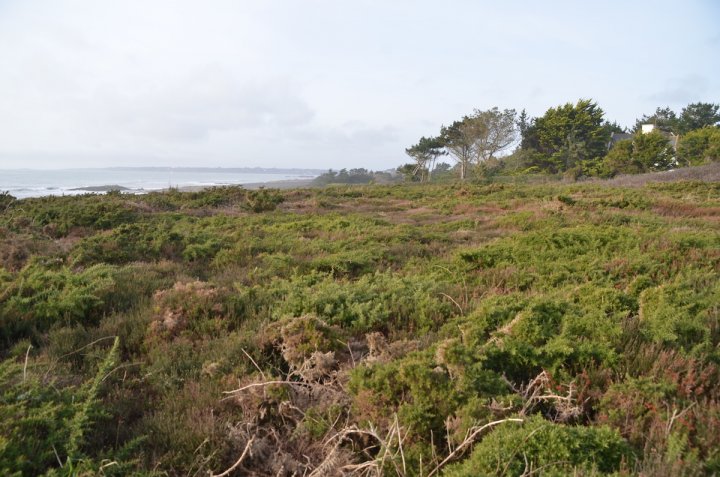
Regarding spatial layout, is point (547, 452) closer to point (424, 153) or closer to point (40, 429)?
point (40, 429)

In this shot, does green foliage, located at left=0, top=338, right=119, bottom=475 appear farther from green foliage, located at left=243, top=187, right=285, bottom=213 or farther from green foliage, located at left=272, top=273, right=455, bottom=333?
green foliage, located at left=243, top=187, right=285, bottom=213

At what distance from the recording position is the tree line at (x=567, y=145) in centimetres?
4322

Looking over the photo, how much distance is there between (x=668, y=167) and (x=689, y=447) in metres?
53.1

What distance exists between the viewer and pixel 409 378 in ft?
10.0

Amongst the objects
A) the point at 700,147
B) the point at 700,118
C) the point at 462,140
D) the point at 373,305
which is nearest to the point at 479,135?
the point at 462,140

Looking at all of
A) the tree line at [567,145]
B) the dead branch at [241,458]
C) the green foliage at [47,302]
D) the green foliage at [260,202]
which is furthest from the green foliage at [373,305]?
the tree line at [567,145]

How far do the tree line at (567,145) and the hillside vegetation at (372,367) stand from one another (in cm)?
Result: 3695

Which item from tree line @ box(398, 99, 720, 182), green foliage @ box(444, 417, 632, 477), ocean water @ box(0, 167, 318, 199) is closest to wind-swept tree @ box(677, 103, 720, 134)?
tree line @ box(398, 99, 720, 182)

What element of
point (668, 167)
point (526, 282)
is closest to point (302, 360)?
point (526, 282)

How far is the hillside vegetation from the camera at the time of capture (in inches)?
100.0

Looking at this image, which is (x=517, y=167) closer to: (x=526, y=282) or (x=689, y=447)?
(x=526, y=282)

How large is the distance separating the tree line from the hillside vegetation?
37.0 metres

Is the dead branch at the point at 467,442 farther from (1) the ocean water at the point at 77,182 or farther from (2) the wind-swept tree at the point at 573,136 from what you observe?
(2) the wind-swept tree at the point at 573,136

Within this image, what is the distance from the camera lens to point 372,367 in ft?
10.9
